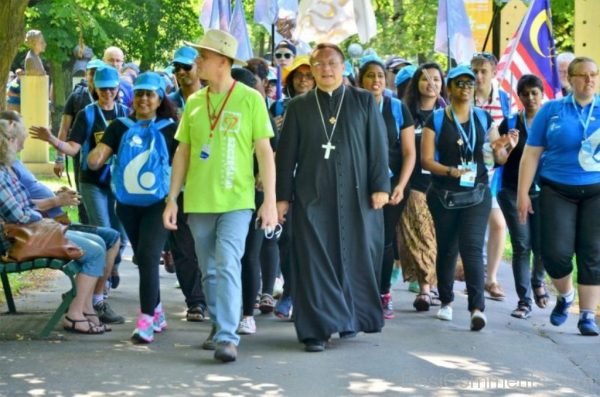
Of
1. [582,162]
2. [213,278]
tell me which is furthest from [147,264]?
[582,162]

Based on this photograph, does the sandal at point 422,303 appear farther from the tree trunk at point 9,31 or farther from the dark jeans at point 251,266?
the tree trunk at point 9,31

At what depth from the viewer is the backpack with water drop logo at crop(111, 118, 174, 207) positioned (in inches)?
362

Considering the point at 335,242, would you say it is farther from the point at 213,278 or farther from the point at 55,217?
the point at 55,217

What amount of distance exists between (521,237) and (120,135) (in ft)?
11.7

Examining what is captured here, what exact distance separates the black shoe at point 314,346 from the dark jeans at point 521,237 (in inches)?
105

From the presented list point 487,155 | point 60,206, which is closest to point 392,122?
point 487,155

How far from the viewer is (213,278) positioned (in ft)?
28.6

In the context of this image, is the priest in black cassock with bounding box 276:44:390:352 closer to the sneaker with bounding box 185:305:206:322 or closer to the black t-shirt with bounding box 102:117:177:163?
the black t-shirt with bounding box 102:117:177:163

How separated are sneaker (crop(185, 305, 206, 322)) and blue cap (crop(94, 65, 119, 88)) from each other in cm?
205

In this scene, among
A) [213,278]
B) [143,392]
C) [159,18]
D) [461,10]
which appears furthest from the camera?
[159,18]

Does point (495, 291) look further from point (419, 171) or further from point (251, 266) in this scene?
point (251, 266)

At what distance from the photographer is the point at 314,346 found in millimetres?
8828

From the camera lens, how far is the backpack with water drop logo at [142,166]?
30.2ft

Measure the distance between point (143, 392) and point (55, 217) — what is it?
2.71 metres
